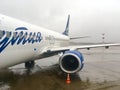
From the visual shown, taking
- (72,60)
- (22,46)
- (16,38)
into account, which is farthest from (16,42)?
(72,60)

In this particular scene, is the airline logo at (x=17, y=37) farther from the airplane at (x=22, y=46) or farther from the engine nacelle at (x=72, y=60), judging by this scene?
the engine nacelle at (x=72, y=60)

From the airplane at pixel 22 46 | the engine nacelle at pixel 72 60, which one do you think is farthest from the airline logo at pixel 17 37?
the engine nacelle at pixel 72 60

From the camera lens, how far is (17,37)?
30.9 ft

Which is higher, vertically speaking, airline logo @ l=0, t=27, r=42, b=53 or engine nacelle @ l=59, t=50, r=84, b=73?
airline logo @ l=0, t=27, r=42, b=53

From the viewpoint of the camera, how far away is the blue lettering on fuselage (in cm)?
832

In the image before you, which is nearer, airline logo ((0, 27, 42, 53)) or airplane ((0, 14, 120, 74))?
airline logo ((0, 27, 42, 53))

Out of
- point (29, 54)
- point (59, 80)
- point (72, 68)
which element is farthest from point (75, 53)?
point (29, 54)

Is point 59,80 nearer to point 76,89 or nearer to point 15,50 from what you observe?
point 76,89

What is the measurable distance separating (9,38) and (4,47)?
52 cm

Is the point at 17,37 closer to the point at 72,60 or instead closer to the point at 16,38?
the point at 16,38

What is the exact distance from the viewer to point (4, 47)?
8.39 metres

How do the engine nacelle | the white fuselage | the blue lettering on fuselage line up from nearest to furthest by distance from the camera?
1. the blue lettering on fuselage
2. the white fuselage
3. the engine nacelle

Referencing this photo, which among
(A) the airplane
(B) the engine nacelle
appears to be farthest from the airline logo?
(B) the engine nacelle

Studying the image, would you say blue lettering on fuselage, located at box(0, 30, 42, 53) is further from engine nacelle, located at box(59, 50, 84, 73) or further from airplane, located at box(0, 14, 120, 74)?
engine nacelle, located at box(59, 50, 84, 73)
